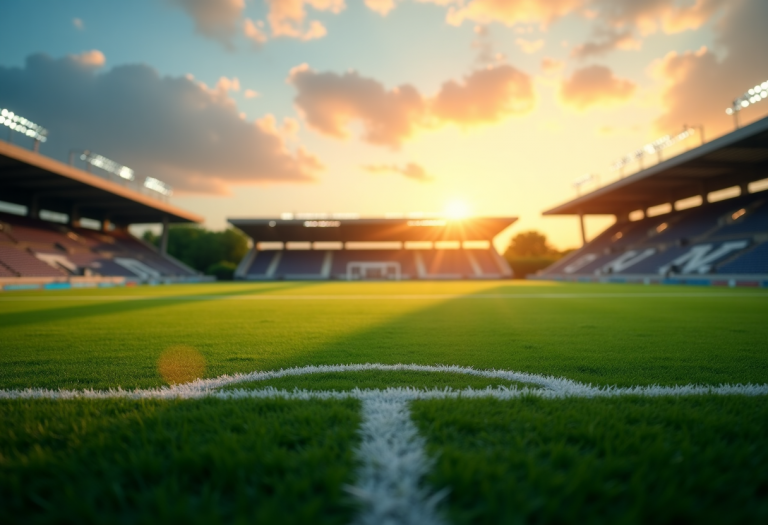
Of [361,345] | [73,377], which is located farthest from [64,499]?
[361,345]

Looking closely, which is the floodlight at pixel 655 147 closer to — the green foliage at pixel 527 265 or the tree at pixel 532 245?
the green foliage at pixel 527 265

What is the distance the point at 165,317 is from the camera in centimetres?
672

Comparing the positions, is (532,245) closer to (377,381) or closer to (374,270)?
(374,270)

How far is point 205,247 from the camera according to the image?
51719mm

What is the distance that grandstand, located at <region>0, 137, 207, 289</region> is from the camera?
19906 millimetres

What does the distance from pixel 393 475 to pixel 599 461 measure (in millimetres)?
745

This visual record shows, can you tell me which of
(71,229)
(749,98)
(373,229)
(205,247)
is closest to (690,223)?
(749,98)

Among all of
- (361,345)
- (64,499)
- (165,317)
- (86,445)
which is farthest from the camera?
(165,317)

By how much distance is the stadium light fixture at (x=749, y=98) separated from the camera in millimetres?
17656

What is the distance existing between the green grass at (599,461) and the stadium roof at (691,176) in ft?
71.7

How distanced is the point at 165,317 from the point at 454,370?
616 centimetres

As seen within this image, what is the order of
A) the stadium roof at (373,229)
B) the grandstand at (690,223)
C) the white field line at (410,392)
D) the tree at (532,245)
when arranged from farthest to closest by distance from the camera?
the tree at (532,245)
the stadium roof at (373,229)
the grandstand at (690,223)
the white field line at (410,392)

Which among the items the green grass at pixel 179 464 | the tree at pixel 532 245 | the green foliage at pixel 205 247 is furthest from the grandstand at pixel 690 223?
the green foliage at pixel 205 247

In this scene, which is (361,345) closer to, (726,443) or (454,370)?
(454,370)
